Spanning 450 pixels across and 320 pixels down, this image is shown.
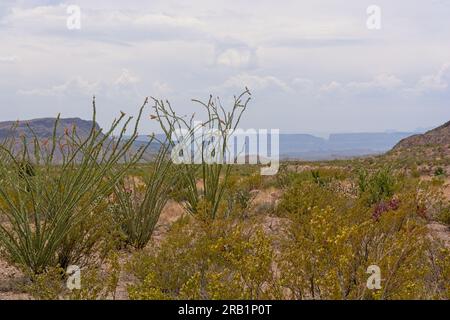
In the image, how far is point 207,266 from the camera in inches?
225

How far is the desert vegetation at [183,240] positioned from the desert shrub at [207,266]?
A: 14mm

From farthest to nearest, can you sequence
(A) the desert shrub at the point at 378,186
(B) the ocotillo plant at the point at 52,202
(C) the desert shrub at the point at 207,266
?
1. (A) the desert shrub at the point at 378,186
2. (B) the ocotillo plant at the point at 52,202
3. (C) the desert shrub at the point at 207,266

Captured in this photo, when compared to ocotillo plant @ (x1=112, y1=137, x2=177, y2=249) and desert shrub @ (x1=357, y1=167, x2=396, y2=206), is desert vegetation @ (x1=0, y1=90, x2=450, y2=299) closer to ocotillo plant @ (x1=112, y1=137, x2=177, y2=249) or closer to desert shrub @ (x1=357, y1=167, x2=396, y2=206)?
ocotillo plant @ (x1=112, y1=137, x2=177, y2=249)

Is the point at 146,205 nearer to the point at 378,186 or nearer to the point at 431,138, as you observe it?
the point at 378,186

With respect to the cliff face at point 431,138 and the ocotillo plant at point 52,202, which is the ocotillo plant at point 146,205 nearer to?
the ocotillo plant at point 52,202

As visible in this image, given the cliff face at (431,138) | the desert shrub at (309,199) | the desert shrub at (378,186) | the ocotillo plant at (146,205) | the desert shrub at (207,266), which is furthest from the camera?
the cliff face at (431,138)

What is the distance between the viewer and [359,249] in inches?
220

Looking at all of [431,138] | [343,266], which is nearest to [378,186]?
[343,266]

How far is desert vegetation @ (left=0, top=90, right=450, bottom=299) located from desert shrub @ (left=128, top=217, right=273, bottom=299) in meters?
0.01

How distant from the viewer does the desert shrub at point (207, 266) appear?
4.64 metres

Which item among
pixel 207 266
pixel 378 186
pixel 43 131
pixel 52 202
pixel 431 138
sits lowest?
pixel 207 266

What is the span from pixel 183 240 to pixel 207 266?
41cm

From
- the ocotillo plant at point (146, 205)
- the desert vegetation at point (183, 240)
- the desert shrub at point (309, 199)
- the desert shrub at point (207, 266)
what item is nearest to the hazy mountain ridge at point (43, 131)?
the desert vegetation at point (183, 240)
